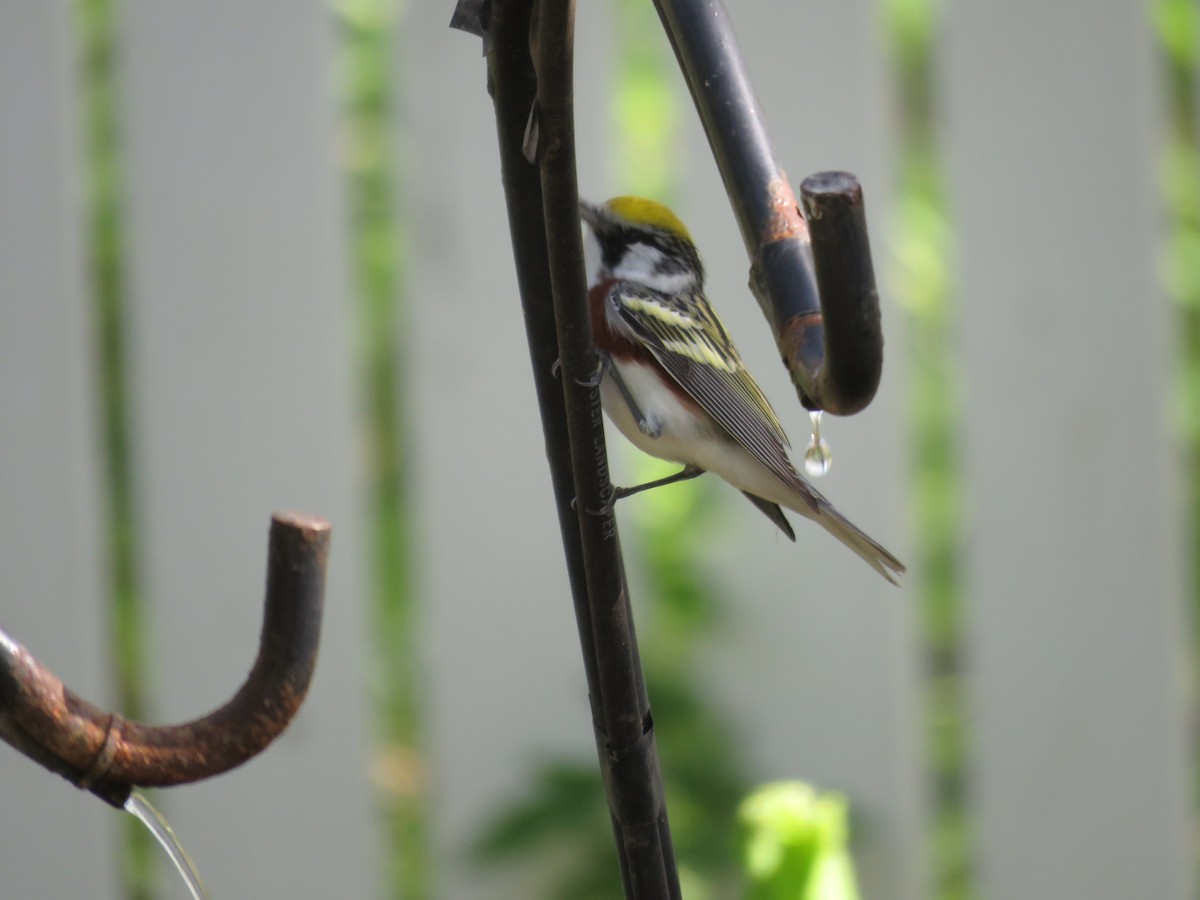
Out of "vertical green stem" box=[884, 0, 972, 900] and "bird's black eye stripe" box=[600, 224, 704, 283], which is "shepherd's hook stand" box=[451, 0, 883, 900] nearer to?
"bird's black eye stripe" box=[600, 224, 704, 283]

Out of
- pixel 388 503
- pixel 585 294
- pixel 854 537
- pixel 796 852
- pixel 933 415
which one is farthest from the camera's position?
pixel 933 415

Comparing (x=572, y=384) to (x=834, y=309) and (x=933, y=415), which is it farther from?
(x=933, y=415)

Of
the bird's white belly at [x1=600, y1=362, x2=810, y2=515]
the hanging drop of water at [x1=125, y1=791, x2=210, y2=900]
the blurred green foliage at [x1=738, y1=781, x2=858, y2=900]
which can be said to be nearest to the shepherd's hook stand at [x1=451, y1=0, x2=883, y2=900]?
the hanging drop of water at [x1=125, y1=791, x2=210, y2=900]

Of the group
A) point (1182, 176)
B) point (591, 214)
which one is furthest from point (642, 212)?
point (1182, 176)

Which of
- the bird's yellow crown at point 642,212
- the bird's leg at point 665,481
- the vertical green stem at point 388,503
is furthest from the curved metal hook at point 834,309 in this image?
the vertical green stem at point 388,503

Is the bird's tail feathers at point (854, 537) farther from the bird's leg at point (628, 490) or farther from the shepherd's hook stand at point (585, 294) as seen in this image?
the shepherd's hook stand at point (585, 294)

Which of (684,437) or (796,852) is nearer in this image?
(796,852)
